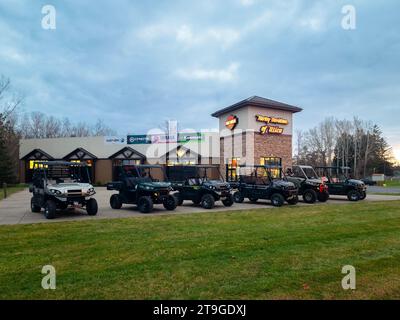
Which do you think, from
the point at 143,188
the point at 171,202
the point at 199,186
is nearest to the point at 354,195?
the point at 199,186

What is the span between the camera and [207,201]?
12.8m

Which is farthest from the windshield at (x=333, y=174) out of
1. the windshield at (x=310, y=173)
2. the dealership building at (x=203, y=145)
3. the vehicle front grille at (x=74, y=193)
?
the vehicle front grille at (x=74, y=193)

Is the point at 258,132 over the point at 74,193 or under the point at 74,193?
over

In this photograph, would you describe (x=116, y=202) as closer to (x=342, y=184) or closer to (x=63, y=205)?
(x=63, y=205)

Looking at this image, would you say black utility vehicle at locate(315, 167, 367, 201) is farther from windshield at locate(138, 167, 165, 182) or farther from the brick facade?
windshield at locate(138, 167, 165, 182)

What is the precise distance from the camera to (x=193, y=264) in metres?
5.01

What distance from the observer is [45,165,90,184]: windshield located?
440 inches

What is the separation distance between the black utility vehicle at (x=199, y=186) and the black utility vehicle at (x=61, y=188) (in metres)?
3.97

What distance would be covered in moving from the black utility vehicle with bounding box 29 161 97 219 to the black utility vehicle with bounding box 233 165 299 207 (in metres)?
7.20

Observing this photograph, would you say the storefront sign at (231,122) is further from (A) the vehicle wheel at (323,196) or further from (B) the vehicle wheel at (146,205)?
Answer: (B) the vehicle wheel at (146,205)

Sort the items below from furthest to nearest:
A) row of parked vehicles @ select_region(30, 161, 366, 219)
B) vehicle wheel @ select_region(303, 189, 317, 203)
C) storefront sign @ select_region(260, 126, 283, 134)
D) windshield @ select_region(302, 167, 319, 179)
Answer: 1. storefront sign @ select_region(260, 126, 283, 134)
2. windshield @ select_region(302, 167, 319, 179)
3. vehicle wheel @ select_region(303, 189, 317, 203)
4. row of parked vehicles @ select_region(30, 161, 366, 219)

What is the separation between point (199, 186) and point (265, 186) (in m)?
3.18

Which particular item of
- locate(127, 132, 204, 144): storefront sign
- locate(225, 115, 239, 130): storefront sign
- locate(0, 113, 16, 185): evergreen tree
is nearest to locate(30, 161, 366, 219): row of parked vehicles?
locate(225, 115, 239, 130): storefront sign

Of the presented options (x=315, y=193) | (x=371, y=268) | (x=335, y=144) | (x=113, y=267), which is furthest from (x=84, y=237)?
(x=335, y=144)
